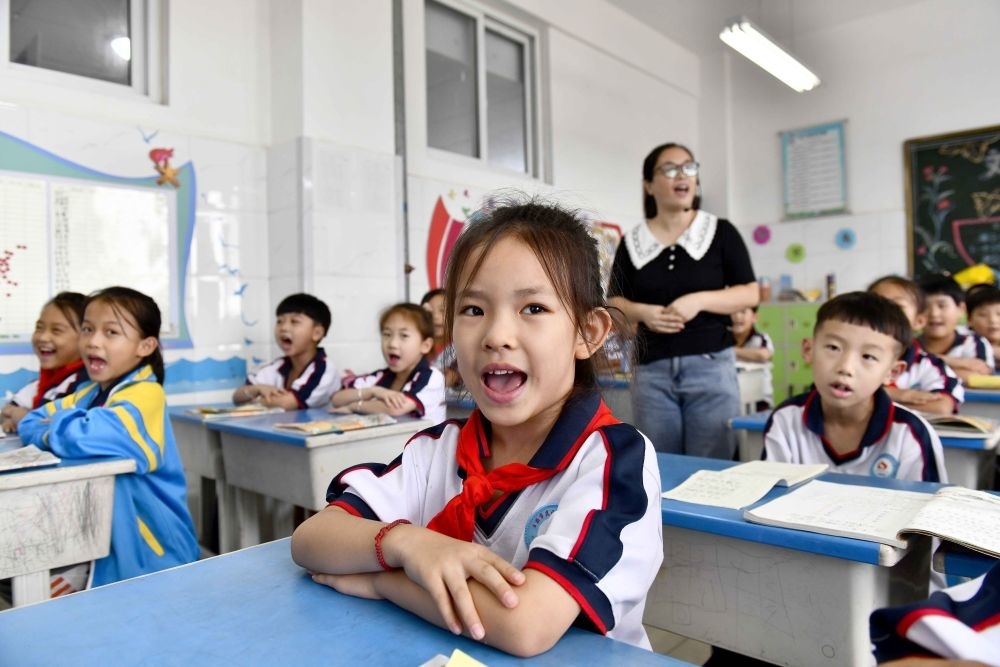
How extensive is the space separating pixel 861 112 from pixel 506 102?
3.07m

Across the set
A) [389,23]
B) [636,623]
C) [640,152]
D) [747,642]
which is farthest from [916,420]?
[640,152]

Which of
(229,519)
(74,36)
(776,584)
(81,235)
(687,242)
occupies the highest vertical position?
(74,36)

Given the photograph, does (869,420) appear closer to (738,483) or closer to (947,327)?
(738,483)

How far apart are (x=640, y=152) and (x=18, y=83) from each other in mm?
4436

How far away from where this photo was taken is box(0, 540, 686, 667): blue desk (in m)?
0.67

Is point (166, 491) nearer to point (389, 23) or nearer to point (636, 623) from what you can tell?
point (636, 623)

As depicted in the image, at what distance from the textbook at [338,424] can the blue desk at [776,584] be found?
1.23m

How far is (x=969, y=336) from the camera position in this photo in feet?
10.5

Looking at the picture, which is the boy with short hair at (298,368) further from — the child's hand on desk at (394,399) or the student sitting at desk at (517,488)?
the student sitting at desk at (517,488)

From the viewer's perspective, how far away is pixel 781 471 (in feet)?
4.38

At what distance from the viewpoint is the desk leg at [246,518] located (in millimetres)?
2685

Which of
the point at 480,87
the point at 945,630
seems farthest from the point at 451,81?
the point at 945,630

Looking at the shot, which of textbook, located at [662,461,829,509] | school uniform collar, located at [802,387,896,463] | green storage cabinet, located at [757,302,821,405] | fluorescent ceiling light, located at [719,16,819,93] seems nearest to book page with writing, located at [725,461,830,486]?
textbook, located at [662,461,829,509]

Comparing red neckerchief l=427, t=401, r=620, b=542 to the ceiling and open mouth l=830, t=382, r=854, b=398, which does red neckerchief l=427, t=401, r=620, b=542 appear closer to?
open mouth l=830, t=382, r=854, b=398
